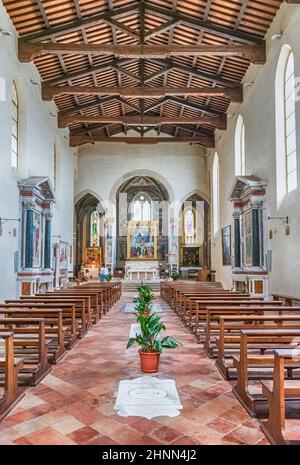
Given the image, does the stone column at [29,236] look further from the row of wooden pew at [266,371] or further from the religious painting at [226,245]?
the religious painting at [226,245]

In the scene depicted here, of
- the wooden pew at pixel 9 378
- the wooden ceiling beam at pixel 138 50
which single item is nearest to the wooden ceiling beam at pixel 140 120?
the wooden ceiling beam at pixel 138 50

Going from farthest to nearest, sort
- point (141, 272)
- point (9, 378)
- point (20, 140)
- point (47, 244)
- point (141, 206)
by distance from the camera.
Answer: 1. point (141, 206)
2. point (141, 272)
3. point (47, 244)
4. point (20, 140)
5. point (9, 378)

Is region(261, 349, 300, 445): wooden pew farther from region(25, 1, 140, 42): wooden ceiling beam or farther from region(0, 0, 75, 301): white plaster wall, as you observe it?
region(25, 1, 140, 42): wooden ceiling beam

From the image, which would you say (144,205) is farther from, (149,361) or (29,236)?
(149,361)

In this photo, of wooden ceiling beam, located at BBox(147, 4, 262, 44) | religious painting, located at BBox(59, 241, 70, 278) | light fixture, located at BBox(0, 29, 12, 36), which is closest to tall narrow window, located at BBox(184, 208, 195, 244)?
religious painting, located at BBox(59, 241, 70, 278)

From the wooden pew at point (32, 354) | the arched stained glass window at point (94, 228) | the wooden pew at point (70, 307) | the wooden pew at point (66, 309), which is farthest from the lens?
the arched stained glass window at point (94, 228)

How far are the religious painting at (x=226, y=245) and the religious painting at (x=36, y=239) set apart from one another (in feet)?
25.1

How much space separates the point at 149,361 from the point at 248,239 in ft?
25.3

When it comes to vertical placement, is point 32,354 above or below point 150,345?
below

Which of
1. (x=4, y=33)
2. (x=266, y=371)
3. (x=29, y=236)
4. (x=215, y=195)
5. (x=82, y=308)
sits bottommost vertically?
(x=266, y=371)

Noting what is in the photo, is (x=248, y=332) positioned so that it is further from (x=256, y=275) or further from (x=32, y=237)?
(x=32, y=237)

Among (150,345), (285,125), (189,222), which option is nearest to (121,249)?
(189,222)

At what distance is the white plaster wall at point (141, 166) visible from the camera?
74.5 ft

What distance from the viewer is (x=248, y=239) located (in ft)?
38.8
